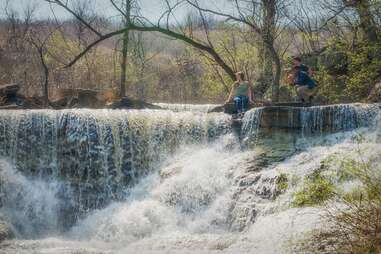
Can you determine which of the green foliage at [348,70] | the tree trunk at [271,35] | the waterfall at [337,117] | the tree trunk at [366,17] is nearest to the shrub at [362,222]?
the waterfall at [337,117]

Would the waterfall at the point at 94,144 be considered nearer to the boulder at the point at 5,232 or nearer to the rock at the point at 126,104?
the boulder at the point at 5,232

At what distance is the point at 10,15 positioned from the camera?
38375 millimetres

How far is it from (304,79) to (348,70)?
13.5 ft

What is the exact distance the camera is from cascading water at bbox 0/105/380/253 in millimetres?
9133

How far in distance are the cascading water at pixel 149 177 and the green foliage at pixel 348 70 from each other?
4.74 m

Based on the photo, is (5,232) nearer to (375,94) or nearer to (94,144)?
(94,144)

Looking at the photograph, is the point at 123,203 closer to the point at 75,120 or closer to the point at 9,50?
the point at 75,120

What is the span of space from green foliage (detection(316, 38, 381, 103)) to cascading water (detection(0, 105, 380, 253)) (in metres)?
4.74

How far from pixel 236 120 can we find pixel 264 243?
565 cm

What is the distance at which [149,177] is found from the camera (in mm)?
12086

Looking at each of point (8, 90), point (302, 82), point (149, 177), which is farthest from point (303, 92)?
point (8, 90)

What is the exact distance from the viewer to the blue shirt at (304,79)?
A: 13.9 meters

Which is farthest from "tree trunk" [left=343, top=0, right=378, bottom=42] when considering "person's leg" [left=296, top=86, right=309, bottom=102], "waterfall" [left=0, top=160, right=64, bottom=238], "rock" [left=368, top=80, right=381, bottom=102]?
"waterfall" [left=0, top=160, right=64, bottom=238]

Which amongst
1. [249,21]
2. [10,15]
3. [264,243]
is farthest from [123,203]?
[10,15]
